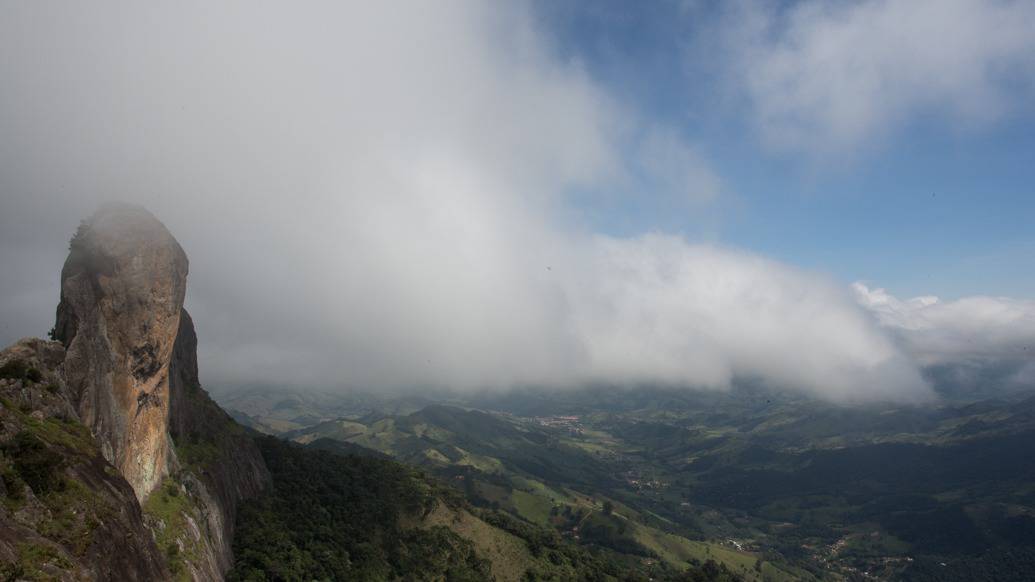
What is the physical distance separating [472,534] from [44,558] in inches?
5811

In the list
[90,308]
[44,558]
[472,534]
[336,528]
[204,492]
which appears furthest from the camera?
[472,534]

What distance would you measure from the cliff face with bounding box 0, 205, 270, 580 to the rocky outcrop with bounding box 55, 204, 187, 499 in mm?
160

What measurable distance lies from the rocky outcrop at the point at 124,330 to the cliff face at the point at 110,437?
0.52ft

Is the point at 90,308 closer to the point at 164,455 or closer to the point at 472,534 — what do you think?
the point at 164,455

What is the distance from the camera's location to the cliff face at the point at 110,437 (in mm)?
37625

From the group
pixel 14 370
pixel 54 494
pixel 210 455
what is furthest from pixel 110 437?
pixel 210 455

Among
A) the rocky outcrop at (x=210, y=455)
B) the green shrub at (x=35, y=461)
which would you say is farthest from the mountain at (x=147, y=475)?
the rocky outcrop at (x=210, y=455)

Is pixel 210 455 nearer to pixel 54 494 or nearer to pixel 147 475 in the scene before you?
pixel 147 475

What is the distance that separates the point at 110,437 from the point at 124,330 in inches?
568

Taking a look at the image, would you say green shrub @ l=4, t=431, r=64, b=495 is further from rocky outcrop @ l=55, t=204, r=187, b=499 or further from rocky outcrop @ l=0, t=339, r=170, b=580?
rocky outcrop @ l=55, t=204, r=187, b=499

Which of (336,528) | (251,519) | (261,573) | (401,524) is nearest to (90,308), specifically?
(261,573)

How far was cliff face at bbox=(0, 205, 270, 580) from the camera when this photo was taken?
37.6m

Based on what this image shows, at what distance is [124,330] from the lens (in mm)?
65250

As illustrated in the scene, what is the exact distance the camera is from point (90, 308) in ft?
204
